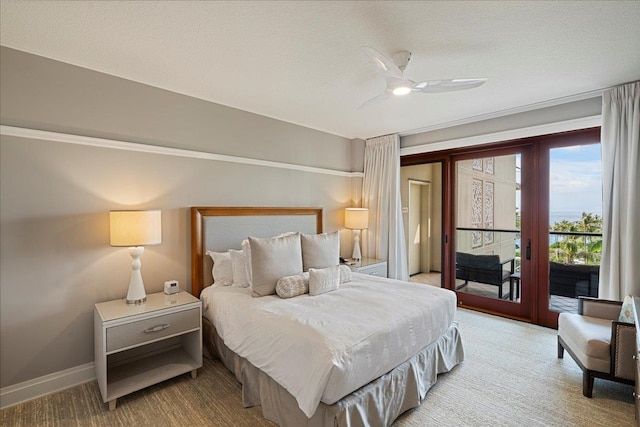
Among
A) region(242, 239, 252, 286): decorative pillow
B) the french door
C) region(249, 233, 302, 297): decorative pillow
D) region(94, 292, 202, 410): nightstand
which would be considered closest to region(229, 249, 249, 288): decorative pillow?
region(242, 239, 252, 286): decorative pillow

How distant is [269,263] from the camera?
2652 mm

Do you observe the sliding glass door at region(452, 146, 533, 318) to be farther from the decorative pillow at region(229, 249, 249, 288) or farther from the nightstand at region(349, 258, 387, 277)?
the decorative pillow at region(229, 249, 249, 288)

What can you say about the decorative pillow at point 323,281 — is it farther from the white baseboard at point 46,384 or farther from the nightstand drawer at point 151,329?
the white baseboard at point 46,384

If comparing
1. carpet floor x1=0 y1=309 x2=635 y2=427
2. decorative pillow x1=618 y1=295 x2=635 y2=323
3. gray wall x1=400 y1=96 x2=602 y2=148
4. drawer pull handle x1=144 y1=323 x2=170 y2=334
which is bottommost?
carpet floor x1=0 y1=309 x2=635 y2=427

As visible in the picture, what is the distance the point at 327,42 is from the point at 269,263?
6.00ft

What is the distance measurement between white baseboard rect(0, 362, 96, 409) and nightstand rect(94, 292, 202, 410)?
186 millimetres

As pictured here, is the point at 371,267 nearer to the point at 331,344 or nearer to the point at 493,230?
the point at 493,230

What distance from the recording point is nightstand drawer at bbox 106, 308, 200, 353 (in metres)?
2.18

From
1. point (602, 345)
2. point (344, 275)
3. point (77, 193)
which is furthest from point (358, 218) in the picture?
point (77, 193)

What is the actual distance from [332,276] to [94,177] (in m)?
A: 2.27

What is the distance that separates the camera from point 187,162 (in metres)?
3.11

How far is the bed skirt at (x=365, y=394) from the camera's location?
170 centimetres

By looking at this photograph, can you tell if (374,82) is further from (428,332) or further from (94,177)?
(94,177)

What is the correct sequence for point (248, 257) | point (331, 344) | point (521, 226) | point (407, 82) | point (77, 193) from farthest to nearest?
point (521, 226)
point (248, 257)
point (77, 193)
point (407, 82)
point (331, 344)
